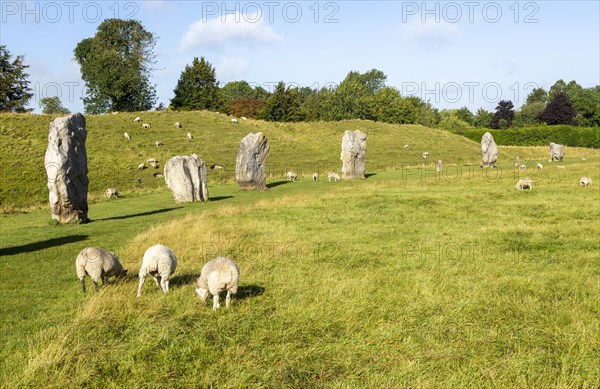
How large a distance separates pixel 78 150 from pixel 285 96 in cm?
6620

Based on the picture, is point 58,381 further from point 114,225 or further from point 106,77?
point 106,77

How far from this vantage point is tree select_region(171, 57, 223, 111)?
84.7 m

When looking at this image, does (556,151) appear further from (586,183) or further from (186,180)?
(186,180)

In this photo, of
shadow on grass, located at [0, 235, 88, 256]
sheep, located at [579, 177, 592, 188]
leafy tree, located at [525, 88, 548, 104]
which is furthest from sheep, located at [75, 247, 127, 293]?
leafy tree, located at [525, 88, 548, 104]

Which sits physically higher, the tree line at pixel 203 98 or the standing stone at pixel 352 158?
the tree line at pixel 203 98

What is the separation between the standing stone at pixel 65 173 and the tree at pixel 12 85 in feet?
197

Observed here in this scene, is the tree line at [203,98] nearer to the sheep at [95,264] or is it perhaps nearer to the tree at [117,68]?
the tree at [117,68]

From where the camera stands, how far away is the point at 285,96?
8731 cm

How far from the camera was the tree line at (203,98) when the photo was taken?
77062 mm

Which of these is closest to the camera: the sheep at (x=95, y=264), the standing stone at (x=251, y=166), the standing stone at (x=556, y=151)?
the sheep at (x=95, y=264)

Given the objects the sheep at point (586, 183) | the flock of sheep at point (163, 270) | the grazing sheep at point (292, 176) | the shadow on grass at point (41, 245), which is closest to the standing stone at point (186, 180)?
the shadow on grass at point (41, 245)

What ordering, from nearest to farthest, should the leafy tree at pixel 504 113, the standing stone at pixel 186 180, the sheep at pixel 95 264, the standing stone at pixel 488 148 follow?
the sheep at pixel 95 264
the standing stone at pixel 186 180
the standing stone at pixel 488 148
the leafy tree at pixel 504 113

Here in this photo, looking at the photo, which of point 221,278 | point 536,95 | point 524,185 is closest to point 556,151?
point 524,185

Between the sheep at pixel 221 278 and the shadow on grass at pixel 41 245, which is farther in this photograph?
the shadow on grass at pixel 41 245
